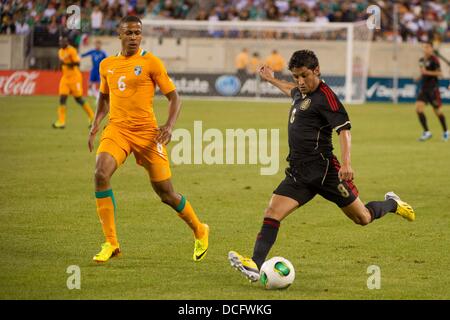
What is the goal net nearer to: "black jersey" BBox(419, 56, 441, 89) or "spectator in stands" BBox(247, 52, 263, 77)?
"spectator in stands" BBox(247, 52, 263, 77)

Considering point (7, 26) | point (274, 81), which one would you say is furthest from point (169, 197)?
point (7, 26)

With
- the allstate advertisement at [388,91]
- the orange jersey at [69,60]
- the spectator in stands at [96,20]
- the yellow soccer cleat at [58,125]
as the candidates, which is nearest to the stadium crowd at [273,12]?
the spectator in stands at [96,20]

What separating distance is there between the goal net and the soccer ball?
30.4 m

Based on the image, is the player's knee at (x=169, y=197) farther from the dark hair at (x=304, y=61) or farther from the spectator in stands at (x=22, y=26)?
the spectator in stands at (x=22, y=26)

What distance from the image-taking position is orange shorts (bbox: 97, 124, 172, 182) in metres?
9.57

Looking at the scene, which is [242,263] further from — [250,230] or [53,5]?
[53,5]

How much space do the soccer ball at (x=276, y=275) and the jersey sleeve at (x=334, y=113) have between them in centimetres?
133

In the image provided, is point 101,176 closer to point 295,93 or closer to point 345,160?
point 295,93

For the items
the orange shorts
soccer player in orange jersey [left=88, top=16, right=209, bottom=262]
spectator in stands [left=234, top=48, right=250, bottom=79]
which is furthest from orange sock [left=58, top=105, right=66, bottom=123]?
the orange shorts

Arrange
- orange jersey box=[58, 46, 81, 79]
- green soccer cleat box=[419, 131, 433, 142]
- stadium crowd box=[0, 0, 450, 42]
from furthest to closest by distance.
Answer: stadium crowd box=[0, 0, 450, 42]
orange jersey box=[58, 46, 81, 79]
green soccer cleat box=[419, 131, 433, 142]

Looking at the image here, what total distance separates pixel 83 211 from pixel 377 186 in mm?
5434

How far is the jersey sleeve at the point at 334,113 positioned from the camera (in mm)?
8586

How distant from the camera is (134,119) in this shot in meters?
9.66

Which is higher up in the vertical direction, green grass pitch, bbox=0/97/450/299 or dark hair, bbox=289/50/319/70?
dark hair, bbox=289/50/319/70
